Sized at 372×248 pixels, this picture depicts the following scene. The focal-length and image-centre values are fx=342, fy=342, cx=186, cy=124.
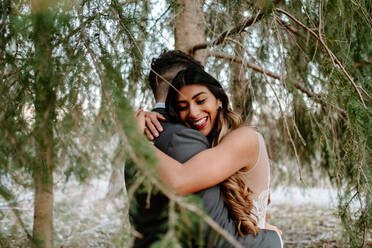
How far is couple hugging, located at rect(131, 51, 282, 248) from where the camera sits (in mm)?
1379

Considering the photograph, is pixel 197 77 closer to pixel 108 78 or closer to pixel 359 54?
pixel 108 78

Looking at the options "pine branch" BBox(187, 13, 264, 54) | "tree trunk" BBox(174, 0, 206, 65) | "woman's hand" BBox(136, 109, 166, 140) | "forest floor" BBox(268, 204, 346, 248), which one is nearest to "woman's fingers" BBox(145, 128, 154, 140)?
"woman's hand" BBox(136, 109, 166, 140)

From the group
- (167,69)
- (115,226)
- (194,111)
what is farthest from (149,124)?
(115,226)

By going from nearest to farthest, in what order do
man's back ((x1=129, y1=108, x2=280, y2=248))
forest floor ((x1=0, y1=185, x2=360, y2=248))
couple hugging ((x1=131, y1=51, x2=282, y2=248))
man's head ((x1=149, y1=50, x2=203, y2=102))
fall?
forest floor ((x1=0, y1=185, x2=360, y2=248)), couple hugging ((x1=131, y1=51, x2=282, y2=248)), man's back ((x1=129, y1=108, x2=280, y2=248)), man's head ((x1=149, y1=50, x2=203, y2=102))

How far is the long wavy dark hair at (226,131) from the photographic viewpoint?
1.64 meters

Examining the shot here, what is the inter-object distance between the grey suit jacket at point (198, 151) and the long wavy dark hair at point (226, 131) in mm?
40

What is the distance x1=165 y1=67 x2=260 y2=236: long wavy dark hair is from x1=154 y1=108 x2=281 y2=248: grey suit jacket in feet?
0.13

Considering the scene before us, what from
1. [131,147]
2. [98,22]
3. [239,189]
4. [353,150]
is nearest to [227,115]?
[239,189]

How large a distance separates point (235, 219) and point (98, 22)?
109 cm

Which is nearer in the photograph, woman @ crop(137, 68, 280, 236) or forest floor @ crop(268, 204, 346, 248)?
woman @ crop(137, 68, 280, 236)

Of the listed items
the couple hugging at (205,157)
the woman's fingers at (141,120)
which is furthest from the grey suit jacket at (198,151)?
the woman's fingers at (141,120)

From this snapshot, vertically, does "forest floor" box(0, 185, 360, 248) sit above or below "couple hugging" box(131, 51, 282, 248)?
below

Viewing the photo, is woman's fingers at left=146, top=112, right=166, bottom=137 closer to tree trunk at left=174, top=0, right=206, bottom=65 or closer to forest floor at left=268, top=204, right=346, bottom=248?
tree trunk at left=174, top=0, right=206, bottom=65

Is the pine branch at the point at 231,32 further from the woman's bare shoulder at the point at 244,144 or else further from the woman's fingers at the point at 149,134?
the woman's fingers at the point at 149,134
